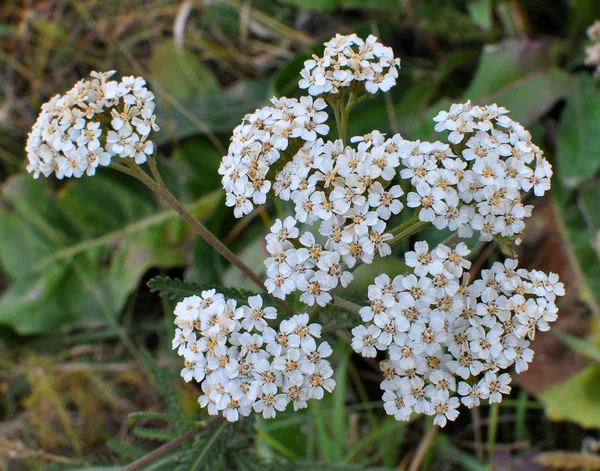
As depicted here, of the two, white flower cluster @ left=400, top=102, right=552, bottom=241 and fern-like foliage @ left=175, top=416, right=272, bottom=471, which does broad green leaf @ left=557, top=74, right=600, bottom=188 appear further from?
fern-like foliage @ left=175, top=416, right=272, bottom=471

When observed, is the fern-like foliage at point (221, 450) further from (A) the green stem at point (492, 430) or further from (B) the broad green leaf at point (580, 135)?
(B) the broad green leaf at point (580, 135)

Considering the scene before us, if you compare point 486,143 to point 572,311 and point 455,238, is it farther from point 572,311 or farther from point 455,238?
point 572,311

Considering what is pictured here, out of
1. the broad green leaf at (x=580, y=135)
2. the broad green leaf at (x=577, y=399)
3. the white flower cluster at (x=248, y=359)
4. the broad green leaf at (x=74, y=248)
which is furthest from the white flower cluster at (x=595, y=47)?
the broad green leaf at (x=74, y=248)

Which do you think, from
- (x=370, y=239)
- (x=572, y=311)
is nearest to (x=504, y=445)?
(x=572, y=311)

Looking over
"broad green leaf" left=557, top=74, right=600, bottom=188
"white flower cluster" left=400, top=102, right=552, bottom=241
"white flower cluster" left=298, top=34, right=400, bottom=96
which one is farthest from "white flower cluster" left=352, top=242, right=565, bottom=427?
"broad green leaf" left=557, top=74, right=600, bottom=188

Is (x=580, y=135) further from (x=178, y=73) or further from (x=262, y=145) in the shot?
(x=178, y=73)

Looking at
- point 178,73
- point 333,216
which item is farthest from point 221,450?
point 178,73

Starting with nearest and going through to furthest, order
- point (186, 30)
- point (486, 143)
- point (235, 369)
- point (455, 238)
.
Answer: point (235, 369)
point (486, 143)
point (455, 238)
point (186, 30)
